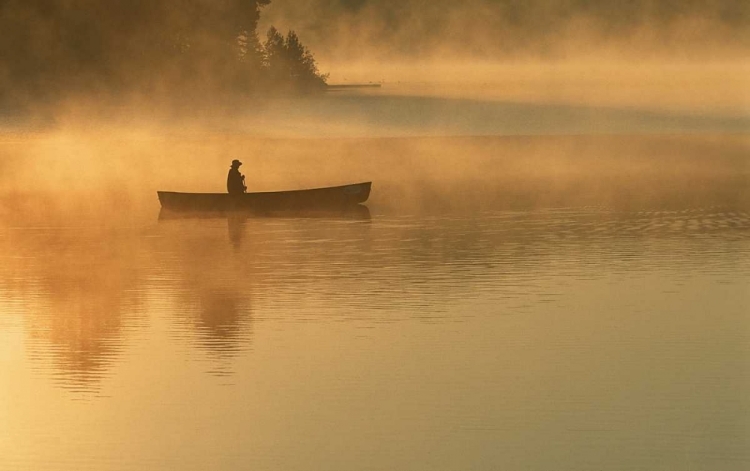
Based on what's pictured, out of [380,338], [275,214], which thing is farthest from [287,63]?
[380,338]

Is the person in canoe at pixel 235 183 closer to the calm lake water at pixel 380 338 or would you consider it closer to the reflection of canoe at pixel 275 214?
the reflection of canoe at pixel 275 214

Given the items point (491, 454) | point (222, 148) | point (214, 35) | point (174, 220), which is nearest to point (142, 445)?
point (491, 454)

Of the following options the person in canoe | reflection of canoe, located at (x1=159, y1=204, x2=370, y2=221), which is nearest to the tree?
reflection of canoe, located at (x1=159, y1=204, x2=370, y2=221)

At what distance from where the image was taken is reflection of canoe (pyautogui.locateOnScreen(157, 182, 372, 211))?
43438 millimetres

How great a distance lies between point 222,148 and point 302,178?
69.4 feet

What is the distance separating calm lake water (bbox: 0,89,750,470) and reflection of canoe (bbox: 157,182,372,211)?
1.54ft

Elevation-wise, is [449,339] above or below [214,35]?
below

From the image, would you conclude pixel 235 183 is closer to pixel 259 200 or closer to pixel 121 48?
pixel 259 200

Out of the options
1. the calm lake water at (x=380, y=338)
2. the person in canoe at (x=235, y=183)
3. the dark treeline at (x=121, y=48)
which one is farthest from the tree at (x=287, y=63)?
the calm lake water at (x=380, y=338)

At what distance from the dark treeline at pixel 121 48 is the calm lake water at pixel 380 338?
5269 cm

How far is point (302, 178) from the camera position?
61375 millimetres

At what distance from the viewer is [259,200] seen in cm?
4338

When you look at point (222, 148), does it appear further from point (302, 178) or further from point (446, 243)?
point (446, 243)

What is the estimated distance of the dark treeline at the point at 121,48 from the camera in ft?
321
